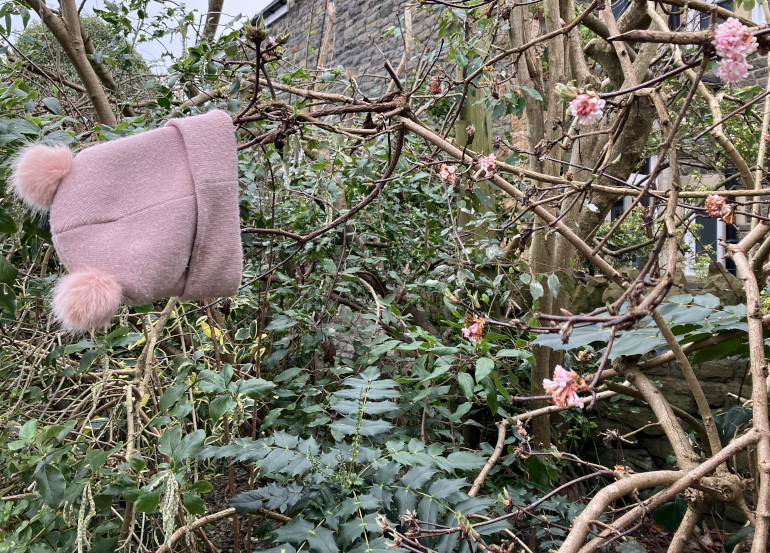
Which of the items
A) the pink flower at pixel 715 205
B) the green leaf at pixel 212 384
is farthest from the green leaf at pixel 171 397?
the pink flower at pixel 715 205

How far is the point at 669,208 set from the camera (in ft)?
2.58

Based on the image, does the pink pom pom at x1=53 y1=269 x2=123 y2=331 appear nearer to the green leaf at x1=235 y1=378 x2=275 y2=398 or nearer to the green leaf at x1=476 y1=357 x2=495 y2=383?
the green leaf at x1=235 y1=378 x2=275 y2=398

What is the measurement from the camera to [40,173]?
816 millimetres

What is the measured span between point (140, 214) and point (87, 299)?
0.16 metres

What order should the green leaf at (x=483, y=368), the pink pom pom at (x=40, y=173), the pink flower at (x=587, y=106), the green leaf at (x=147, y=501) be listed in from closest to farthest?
the pink pom pom at (x=40, y=173) < the pink flower at (x=587, y=106) < the green leaf at (x=147, y=501) < the green leaf at (x=483, y=368)

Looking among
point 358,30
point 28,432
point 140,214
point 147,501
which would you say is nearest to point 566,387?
point 140,214

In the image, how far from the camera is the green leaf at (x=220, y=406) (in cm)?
123

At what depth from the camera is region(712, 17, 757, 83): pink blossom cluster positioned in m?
0.69

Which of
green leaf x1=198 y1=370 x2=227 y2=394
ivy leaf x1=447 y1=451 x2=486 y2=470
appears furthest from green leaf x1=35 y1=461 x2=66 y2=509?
ivy leaf x1=447 y1=451 x2=486 y2=470

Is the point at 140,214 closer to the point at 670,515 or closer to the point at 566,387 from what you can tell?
the point at 566,387

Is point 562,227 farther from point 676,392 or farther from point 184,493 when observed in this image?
point 676,392

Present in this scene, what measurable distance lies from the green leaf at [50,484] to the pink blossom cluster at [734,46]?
1.52 m

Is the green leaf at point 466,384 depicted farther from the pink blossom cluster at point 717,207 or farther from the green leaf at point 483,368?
the pink blossom cluster at point 717,207

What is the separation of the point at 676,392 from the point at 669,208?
299 cm
